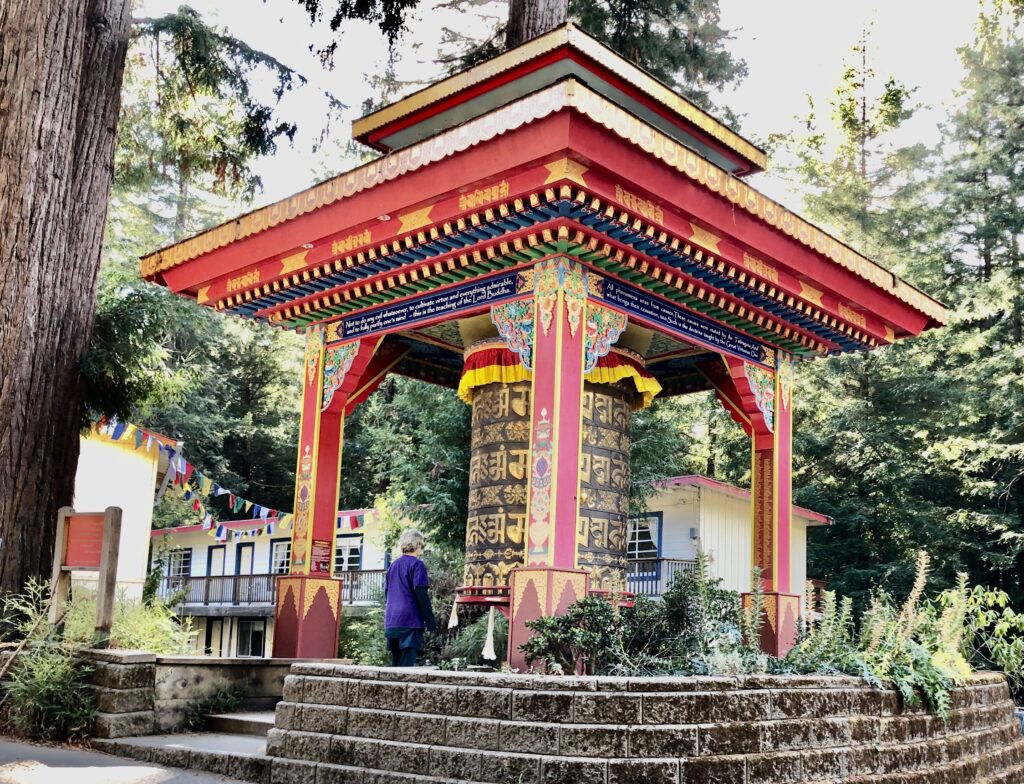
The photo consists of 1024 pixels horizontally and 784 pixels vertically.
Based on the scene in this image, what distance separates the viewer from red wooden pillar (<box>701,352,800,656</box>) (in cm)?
1097

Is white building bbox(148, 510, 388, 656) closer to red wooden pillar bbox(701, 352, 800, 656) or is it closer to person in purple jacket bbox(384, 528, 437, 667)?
red wooden pillar bbox(701, 352, 800, 656)

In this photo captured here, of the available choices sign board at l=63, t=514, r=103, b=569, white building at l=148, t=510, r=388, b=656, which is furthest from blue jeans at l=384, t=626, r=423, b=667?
white building at l=148, t=510, r=388, b=656

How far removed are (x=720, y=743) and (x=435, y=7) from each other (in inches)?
707

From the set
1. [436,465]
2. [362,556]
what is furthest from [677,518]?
[362,556]

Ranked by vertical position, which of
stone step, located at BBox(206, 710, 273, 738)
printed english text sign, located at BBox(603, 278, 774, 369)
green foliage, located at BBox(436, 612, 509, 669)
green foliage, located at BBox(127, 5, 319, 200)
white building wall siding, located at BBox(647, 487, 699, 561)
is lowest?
stone step, located at BBox(206, 710, 273, 738)

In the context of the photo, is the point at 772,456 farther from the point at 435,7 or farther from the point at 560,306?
the point at 435,7

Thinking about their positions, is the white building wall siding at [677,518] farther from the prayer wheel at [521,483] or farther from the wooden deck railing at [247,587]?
the prayer wheel at [521,483]

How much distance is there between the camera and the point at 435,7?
20.7 metres

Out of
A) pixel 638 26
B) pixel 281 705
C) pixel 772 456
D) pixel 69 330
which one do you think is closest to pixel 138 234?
pixel 638 26

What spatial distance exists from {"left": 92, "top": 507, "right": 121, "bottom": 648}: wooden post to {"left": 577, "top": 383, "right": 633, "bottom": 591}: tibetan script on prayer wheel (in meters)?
4.22

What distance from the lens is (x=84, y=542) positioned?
877cm

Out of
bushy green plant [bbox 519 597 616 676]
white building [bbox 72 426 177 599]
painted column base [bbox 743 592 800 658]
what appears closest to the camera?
bushy green plant [bbox 519 597 616 676]

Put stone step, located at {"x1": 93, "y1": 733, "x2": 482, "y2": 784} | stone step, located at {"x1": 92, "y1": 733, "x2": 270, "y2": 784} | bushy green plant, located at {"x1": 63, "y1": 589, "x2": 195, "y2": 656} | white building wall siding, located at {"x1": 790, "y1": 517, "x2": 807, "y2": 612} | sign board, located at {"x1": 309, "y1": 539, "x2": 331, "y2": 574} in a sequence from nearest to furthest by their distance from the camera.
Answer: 1. stone step, located at {"x1": 93, "y1": 733, "x2": 482, "y2": 784}
2. stone step, located at {"x1": 92, "y1": 733, "x2": 270, "y2": 784}
3. bushy green plant, located at {"x1": 63, "y1": 589, "x2": 195, "y2": 656}
4. sign board, located at {"x1": 309, "y1": 539, "x2": 331, "y2": 574}
5. white building wall siding, located at {"x1": 790, "y1": 517, "x2": 807, "y2": 612}

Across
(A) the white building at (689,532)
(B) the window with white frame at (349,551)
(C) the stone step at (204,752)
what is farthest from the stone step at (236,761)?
(B) the window with white frame at (349,551)
